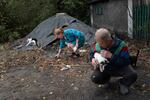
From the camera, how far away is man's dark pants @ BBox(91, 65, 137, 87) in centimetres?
457

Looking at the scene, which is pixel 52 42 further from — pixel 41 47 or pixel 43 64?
pixel 43 64

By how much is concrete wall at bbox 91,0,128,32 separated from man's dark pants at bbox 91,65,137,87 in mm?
6868

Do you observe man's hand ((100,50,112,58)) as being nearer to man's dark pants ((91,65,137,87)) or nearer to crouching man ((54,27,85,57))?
man's dark pants ((91,65,137,87))

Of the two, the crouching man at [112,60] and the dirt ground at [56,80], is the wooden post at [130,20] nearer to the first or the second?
the dirt ground at [56,80]

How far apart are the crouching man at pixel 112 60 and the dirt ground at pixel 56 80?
249mm

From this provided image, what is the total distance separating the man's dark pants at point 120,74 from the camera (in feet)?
15.0

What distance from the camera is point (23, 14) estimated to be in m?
16.2

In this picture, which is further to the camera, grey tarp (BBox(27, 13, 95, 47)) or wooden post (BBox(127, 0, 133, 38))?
wooden post (BBox(127, 0, 133, 38))

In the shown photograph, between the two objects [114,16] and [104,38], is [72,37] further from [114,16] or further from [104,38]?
[114,16]

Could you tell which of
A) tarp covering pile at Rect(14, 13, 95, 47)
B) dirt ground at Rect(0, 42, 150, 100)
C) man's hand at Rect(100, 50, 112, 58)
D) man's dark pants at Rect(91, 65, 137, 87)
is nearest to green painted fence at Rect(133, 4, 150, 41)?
dirt ground at Rect(0, 42, 150, 100)

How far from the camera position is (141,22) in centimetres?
1043

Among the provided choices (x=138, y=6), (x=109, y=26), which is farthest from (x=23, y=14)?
(x=138, y=6)

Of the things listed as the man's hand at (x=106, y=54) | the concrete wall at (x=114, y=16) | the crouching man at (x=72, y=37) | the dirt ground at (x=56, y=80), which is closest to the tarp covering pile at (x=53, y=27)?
the concrete wall at (x=114, y=16)

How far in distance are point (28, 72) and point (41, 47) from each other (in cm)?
327
